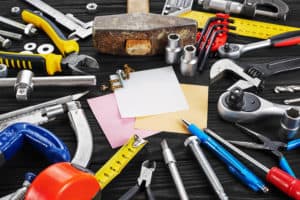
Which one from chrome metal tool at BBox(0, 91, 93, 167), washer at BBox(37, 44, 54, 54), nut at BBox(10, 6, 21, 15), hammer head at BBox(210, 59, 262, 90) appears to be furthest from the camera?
nut at BBox(10, 6, 21, 15)

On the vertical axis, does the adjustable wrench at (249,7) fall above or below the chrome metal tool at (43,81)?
above

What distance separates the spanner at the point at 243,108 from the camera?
0.83 meters

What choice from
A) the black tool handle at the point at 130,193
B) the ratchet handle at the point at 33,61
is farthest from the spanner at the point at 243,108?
the ratchet handle at the point at 33,61

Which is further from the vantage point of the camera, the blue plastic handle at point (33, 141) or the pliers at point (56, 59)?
the pliers at point (56, 59)

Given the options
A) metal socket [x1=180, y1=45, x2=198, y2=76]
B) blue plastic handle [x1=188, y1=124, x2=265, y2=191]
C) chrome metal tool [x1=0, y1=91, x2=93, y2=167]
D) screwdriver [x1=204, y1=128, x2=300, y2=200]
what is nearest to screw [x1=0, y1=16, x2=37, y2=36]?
chrome metal tool [x1=0, y1=91, x2=93, y2=167]

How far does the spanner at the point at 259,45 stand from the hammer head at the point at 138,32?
0.08 metres

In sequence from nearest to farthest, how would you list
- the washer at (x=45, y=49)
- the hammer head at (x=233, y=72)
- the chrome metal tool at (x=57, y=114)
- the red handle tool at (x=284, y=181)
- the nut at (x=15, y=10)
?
the red handle tool at (x=284, y=181), the chrome metal tool at (x=57, y=114), the hammer head at (x=233, y=72), the washer at (x=45, y=49), the nut at (x=15, y=10)

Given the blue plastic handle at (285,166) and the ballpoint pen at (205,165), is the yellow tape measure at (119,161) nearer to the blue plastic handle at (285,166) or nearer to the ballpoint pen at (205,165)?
the ballpoint pen at (205,165)

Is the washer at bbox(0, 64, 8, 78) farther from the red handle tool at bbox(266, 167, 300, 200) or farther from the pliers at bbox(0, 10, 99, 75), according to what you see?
the red handle tool at bbox(266, 167, 300, 200)

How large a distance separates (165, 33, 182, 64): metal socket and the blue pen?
0.20m

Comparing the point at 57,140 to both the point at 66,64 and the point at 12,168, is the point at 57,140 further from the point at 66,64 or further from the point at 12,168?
the point at 66,64

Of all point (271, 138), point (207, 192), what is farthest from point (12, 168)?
point (271, 138)

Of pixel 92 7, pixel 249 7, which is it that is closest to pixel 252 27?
pixel 249 7

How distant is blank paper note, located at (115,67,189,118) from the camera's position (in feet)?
2.89
